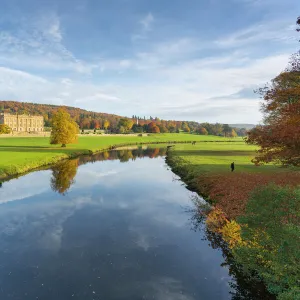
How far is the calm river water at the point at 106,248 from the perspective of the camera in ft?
43.9

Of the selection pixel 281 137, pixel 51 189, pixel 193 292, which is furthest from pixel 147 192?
pixel 193 292

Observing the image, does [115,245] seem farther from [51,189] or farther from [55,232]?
[51,189]

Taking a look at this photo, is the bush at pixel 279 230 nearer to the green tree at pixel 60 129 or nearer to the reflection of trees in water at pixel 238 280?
the reflection of trees in water at pixel 238 280

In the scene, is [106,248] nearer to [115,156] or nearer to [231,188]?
[231,188]

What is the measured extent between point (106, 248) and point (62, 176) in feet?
85.9

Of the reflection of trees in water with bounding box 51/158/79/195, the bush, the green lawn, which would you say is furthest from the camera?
the green lawn

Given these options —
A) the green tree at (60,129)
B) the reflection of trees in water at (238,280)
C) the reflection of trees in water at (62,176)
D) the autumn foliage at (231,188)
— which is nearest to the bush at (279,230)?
the reflection of trees in water at (238,280)

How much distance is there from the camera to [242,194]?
24.0 meters

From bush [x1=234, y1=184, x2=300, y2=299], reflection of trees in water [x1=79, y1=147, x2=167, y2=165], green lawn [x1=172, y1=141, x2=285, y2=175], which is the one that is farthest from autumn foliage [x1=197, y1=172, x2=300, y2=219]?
reflection of trees in water [x1=79, y1=147, x2=167, y2=165]

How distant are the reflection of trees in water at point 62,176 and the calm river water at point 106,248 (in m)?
1.57

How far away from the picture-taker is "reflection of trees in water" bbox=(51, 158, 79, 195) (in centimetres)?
3411

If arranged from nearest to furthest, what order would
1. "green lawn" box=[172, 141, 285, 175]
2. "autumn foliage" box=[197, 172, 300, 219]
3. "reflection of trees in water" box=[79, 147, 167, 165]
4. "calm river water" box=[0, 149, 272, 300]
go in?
"calm river water" box=[0, 149, 272, 300] → "autumn foliage" box=[197, 172, 300, 219] → "green lawn" box=[172, 141, 285, 175] → "reflection of trees in water" box=[79, 147, 167, 165]

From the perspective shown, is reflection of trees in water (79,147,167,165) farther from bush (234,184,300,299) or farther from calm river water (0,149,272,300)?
bush (234,184,300,299)

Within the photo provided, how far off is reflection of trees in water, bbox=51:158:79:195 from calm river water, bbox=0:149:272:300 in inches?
61.7
